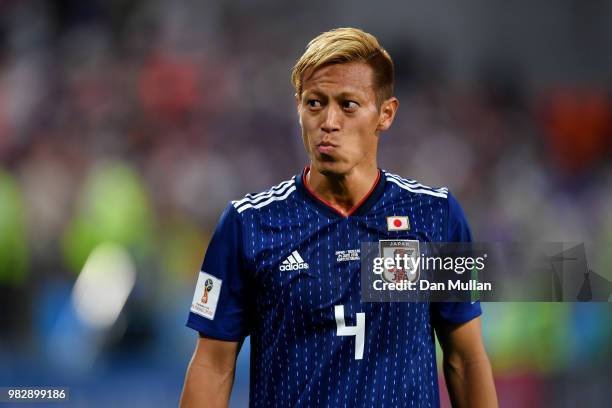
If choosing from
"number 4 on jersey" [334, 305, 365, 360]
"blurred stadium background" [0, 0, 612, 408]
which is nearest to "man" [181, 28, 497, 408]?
"number 4 on jersey" [334, 305, 365, 360]

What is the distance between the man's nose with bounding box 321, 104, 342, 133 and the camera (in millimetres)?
2508

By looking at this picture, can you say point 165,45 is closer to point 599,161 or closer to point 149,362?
point 149,362

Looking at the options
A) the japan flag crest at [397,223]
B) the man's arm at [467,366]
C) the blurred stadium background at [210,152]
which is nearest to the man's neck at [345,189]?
the japan flag crest at [397,223]

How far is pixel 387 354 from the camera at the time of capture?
245 cm

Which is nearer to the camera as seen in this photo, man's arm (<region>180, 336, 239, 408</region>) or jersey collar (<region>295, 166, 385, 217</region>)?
man's arm (<region>180, 336, 239, 408</region>)

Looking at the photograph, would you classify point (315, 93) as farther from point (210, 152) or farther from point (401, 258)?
point (210, 152)

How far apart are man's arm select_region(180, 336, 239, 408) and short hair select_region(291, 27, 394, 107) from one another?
754 mm

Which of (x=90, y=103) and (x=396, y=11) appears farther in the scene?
(x=396, y=11)

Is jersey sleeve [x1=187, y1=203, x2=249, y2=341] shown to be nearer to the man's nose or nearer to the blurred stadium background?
the man's nose

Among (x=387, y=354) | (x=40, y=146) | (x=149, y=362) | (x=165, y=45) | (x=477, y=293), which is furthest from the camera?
(x=165, y=45)

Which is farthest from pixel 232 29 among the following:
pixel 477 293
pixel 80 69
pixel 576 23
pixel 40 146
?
pixel 477 293

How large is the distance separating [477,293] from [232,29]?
5.88 meters

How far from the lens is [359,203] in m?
2.64

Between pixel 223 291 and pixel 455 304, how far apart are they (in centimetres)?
65
